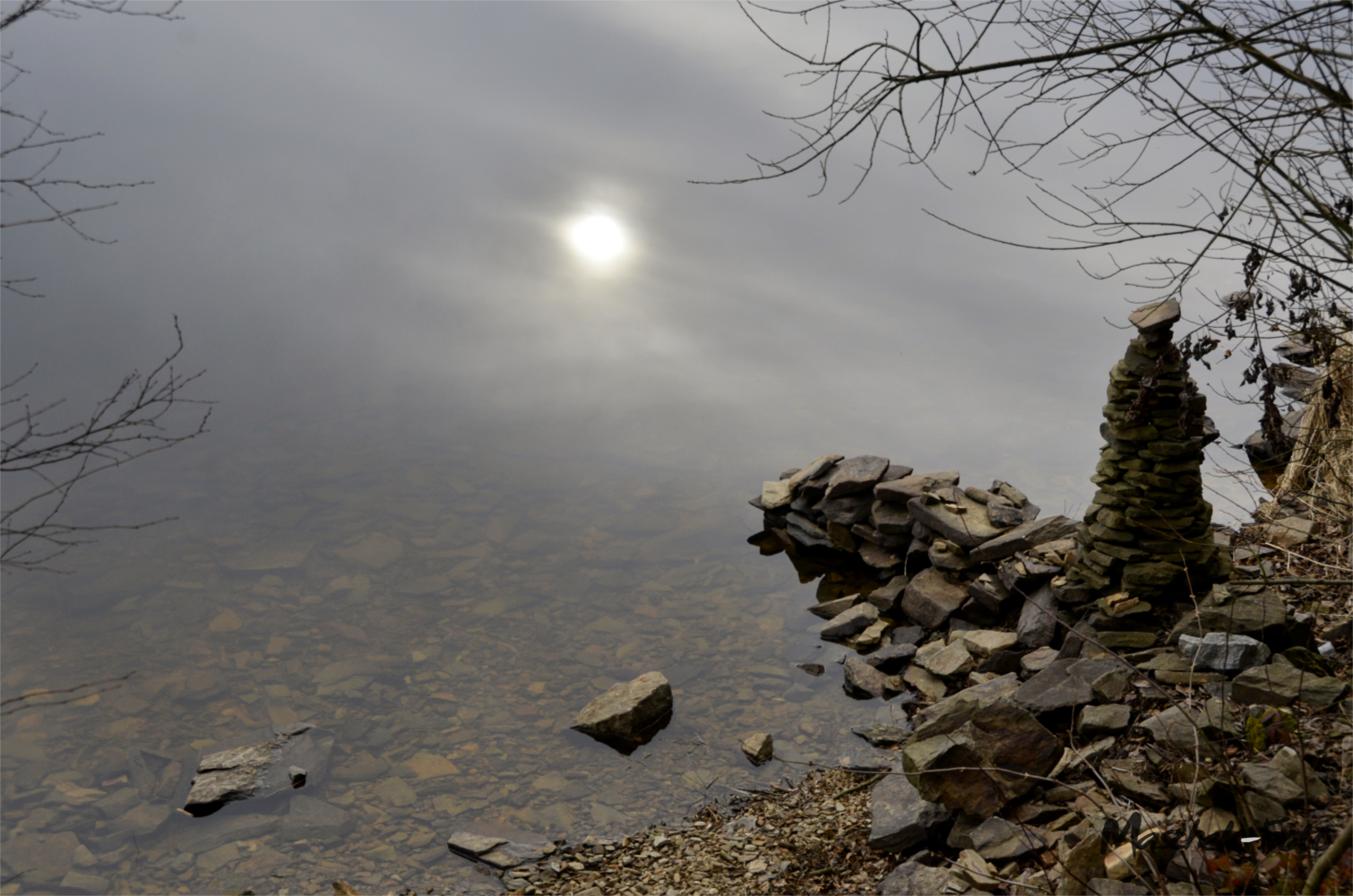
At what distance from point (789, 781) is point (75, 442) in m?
5.64

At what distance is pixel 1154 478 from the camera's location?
6.60 m

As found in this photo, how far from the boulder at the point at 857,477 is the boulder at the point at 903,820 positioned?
20.8ft

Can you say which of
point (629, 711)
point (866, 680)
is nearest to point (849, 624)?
point (866, 680)

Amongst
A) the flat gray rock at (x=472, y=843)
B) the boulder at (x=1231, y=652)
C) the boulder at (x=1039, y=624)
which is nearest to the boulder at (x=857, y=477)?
the boulder at (x=1039, y=624)

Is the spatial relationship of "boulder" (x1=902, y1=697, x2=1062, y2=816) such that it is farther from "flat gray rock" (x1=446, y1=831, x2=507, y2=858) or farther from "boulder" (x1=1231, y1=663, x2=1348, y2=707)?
"flat gray rock" (x1=446, y1=831, x2=507, y2=858)

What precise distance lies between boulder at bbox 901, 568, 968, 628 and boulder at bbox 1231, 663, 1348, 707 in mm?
4140

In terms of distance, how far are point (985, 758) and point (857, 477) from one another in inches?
263

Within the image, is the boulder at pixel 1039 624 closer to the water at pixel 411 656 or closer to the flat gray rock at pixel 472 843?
the water at pixel 411 656

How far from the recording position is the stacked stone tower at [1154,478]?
648 cm

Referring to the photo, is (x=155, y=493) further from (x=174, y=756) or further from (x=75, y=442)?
(x=75, y=442)

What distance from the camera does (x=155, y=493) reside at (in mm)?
12422

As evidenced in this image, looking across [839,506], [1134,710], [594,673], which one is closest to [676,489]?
[839,506]

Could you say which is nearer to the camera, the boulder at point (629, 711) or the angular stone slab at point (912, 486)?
the boulder at point (629, 711)

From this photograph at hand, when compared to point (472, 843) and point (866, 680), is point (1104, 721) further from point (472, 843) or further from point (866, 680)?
point (472, 843)
